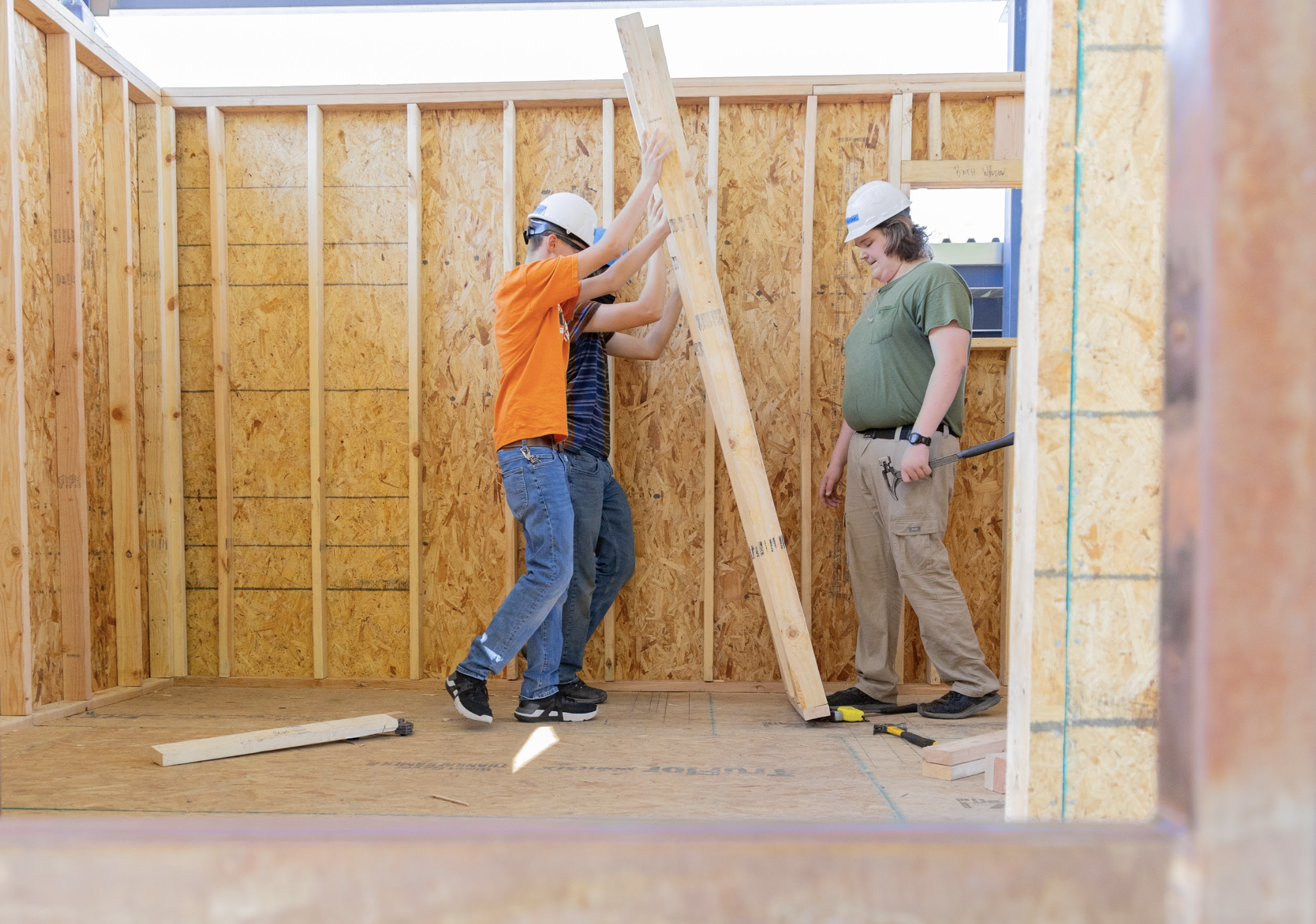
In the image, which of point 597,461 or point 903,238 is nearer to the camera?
point 903,238

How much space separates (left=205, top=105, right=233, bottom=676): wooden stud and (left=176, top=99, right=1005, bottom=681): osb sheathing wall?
47 millimetres

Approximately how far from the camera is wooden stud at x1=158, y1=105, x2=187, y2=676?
444cm

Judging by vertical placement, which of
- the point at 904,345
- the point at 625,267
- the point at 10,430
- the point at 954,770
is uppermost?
the point at 625,267

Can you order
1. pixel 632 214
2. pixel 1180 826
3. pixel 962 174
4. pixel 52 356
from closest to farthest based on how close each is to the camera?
pixel 1180 826
pixel 632 214
pixel 52 356
pixel 962 174

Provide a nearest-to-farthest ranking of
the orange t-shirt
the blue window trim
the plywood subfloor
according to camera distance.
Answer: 1. the plywood subfloor
2. the orange t-shirt
3. the blue window trim

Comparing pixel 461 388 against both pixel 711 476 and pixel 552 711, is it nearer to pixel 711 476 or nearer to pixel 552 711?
pixel 711 476

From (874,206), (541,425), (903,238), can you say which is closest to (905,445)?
(903,238)

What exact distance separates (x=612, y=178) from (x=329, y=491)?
7.00 feet

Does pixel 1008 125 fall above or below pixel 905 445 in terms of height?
above

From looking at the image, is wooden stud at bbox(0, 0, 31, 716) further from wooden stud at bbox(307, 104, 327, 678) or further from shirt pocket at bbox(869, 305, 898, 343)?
shirt pocket at bbox(869, 305, 898, 343)

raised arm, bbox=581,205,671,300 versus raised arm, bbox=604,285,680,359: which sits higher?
raised arm, bbox=581,205,671,300

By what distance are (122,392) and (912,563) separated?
12.4 feet

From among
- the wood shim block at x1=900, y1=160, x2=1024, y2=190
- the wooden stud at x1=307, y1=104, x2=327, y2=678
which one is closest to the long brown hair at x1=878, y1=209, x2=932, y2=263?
the wood shim block at x1=900, y1=160, x2=1024, y2=190

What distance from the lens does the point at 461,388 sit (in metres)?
4.46
